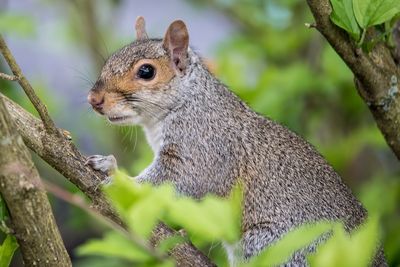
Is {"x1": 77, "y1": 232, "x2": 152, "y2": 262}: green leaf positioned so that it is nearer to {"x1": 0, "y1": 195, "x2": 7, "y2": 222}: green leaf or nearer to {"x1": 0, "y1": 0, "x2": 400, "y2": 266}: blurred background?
{"x1": 0, "y1": 195, "x2": 7, "y2": 222}: green leaf

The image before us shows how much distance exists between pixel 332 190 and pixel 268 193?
8.2 inches

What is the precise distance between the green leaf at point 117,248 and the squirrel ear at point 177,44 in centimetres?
160

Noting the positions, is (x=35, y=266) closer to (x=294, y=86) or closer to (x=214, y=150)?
(x=214, y=150)

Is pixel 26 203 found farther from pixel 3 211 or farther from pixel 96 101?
pixel 96 101

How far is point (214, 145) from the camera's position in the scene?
2840mm

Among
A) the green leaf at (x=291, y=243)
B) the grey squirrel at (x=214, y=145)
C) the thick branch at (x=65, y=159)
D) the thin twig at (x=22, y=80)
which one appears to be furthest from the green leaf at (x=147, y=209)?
the grey squirrel at (x=214, y=145)

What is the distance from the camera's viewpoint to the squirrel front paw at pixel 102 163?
87.1 inches

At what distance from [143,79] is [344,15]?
862 mm

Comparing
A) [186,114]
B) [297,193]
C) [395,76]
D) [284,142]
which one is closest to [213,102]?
[186,114]

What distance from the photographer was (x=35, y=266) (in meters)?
1.73

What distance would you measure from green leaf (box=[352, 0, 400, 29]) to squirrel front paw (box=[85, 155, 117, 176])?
74 cm

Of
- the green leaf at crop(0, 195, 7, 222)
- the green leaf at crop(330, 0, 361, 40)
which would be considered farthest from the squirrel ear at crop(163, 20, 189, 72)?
the green leaf at crop(0, 195, 7, 222)

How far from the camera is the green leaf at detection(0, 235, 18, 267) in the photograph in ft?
5.64

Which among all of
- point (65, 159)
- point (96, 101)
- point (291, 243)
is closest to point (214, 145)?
point (96, 101)
